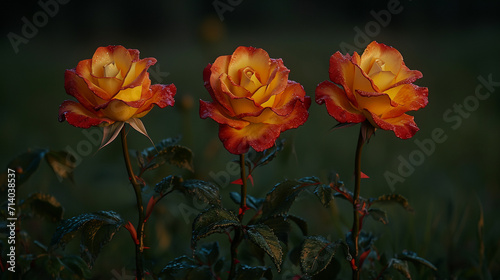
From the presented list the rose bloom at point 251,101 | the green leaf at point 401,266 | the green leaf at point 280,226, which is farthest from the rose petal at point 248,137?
the green leaf at point 401,266

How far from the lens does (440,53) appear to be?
7.73 ft

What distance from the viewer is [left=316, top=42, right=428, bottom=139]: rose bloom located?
57 cm

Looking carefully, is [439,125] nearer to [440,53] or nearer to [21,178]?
[440,53]

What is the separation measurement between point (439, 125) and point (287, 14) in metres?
1.15

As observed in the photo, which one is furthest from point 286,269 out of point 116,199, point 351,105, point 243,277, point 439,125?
point 439,125

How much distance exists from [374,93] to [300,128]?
1.20 metres

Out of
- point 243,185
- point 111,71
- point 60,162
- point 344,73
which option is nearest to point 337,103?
point 344,73

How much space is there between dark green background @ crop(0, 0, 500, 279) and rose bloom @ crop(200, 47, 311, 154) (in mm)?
60

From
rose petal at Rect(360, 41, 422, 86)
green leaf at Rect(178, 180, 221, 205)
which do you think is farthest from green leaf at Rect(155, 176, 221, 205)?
rose petal at Rect(360, 41, 422, 86)

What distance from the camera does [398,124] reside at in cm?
59

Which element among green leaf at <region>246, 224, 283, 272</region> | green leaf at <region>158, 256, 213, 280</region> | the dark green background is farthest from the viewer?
the dark green background

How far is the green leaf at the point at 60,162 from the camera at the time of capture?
2.30 ft

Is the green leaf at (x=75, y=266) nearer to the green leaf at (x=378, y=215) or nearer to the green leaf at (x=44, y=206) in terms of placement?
the green leaf at (x=44, y=206)

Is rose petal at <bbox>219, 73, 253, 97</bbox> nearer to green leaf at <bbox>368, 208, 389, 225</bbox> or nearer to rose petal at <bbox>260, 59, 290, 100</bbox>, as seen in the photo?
rose petal at <bbox>260, 59, 290, 100</bbox>
